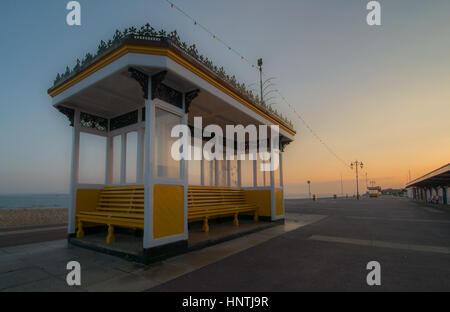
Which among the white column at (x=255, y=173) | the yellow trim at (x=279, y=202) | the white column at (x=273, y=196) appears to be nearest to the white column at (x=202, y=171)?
the white column at (x=255, y=173)

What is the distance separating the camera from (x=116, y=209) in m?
6.12

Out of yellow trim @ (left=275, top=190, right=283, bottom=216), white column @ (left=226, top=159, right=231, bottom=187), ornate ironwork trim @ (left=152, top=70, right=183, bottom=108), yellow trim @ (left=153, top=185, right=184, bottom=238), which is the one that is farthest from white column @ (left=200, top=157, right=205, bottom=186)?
ornate ironwork trim @ (left=152, top=70, right=183, bottom=108)

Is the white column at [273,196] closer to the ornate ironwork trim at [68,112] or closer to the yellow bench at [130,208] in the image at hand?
the yellow bench at [130,208]

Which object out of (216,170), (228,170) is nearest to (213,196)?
(216,170)

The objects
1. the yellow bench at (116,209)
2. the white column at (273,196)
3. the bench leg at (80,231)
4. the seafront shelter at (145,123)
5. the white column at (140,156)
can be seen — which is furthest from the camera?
the white column at (273,196)

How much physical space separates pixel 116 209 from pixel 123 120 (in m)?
2.71

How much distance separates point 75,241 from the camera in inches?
228

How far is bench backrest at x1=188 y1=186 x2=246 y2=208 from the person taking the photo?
725 cm

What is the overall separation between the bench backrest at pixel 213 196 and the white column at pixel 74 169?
3196 millimetres

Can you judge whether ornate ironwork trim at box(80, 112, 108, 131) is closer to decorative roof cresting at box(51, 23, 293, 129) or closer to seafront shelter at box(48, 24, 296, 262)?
seafront shelter at box(48, 24, 296, 262)

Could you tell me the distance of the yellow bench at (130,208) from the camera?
16.8 ft

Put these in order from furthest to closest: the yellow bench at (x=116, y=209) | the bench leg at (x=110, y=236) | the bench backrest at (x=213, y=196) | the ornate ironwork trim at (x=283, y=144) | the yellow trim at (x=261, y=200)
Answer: the ornate ironwork trim at (x=283, y=144) → the yellow trim at (x=261, y=200) → the bench backrest at (x=213, y=196) → the bench leg at (x=110, y=236) → the yellow bench at (x=116, y=209)

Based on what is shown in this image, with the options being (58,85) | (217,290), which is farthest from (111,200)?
(217,290)

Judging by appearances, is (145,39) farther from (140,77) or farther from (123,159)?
(123,159)
